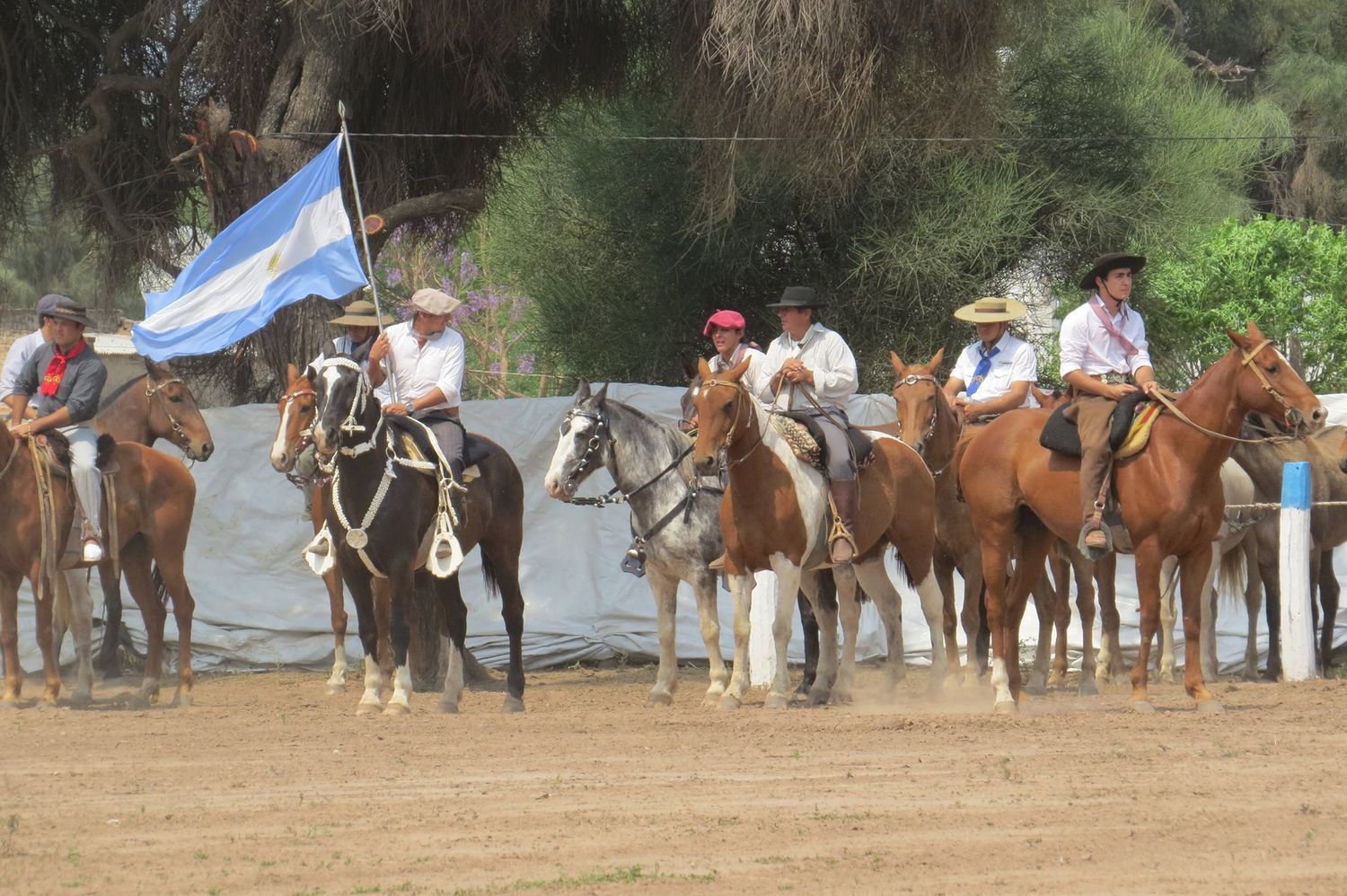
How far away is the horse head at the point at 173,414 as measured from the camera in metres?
13.4

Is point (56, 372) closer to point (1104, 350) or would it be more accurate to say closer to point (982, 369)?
point (982, 369)

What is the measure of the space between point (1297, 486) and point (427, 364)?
21.5 ft

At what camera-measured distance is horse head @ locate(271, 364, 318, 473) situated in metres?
10.7

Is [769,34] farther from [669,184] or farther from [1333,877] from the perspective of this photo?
[1333,877]

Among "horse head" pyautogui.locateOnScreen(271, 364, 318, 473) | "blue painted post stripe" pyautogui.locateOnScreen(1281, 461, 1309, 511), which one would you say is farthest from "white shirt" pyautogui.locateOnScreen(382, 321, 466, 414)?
"blue painted post stripe" pyautogui.locateOnScreen(1281, 461, 1309, 511)

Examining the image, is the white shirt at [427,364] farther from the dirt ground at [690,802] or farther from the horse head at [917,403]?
the horse head at [917,403]

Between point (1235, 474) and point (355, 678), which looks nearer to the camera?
point (1235, 474)

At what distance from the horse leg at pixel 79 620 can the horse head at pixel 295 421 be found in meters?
2.86

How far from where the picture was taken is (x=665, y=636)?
12.1 m

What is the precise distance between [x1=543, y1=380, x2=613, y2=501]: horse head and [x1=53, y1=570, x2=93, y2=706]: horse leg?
12.6 feet

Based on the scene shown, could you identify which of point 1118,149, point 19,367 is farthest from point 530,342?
point 19,367

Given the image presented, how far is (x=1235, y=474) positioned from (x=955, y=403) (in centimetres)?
256

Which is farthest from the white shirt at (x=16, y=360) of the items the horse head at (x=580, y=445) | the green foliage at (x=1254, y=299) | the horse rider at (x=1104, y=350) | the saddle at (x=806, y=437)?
the green foliage at (x=1254, y=299)

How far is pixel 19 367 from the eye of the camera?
1273cm
